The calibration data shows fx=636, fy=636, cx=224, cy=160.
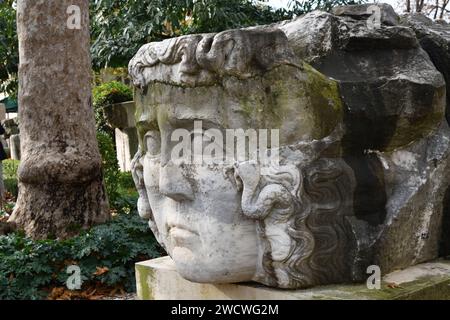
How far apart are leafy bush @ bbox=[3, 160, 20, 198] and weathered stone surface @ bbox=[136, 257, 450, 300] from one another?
762 centimetres

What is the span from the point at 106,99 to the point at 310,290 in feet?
33.4

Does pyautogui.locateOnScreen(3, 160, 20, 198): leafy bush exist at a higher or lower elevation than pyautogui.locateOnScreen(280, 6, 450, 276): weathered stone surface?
lower

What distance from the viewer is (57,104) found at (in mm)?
5793

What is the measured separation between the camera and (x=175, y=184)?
8.86 feet

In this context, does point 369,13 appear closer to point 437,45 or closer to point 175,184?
point 437,45

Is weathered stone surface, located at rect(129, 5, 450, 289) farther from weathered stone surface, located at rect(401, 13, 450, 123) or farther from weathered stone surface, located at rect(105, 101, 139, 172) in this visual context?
weathered stone surface, located at rect(105, 101, 139, 172)

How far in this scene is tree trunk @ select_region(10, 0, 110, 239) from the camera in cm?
573

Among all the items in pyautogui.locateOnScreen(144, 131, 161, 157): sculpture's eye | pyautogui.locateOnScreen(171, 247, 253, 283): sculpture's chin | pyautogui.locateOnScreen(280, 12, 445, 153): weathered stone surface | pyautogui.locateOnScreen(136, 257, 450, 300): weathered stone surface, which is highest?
pyautogui.locateOnScreen(280, 12, 445, 153): weathered stone surface

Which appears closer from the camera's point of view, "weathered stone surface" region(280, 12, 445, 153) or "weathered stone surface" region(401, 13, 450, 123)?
"weathered stone surface" region(280, 12, 445, 153)

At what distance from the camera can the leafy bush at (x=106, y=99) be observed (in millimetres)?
12273

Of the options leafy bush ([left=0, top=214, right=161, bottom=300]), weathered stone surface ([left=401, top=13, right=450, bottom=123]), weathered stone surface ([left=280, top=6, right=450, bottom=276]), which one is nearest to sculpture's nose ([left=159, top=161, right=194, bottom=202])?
weathered stone surface ([left=280, top=6, right=450, bottom=276])

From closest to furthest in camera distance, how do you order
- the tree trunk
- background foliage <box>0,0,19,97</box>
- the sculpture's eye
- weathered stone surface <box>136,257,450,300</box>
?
1. weathered stone surface <box>136,257,450,300</box>
2. the sculpture's eye
3. the tree trunk
4. background foliage <box>0,0,19,97</box>

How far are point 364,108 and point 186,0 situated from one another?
253 inches

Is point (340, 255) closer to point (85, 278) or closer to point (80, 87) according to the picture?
point (85, 278)
